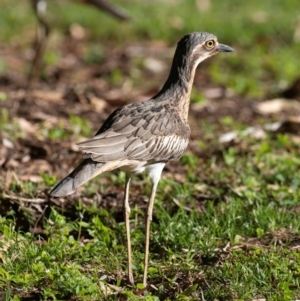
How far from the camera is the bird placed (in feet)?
15.2

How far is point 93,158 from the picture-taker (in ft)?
15.0

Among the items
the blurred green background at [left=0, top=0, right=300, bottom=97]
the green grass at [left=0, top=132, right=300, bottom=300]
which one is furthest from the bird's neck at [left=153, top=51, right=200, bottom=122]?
the blurred green background at [left=0, top=0, right=300, bottom=97]

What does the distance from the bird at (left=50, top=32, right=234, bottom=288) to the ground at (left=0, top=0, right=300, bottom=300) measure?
0.41 metres

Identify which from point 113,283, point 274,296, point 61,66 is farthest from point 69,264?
point 61,66

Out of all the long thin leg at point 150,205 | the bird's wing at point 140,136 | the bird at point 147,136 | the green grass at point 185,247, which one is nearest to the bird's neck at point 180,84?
the bird at point 147,136

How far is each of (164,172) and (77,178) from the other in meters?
2.24

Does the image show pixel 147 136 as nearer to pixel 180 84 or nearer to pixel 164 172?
pixel 180 84

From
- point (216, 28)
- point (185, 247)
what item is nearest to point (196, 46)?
point (185, 247)

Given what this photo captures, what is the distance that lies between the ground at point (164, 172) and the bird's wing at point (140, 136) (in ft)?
2.21

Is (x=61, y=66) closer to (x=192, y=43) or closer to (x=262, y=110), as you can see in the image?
(x=262, y=110)

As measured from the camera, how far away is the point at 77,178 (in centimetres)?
454

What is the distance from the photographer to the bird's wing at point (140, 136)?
4688mm

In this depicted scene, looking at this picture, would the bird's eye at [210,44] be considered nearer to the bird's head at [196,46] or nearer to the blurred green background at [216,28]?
the bird's head at [196,46]

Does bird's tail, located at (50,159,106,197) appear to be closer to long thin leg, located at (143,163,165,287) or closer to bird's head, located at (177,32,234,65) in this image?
Answer: long thin leg, located at (143,163,165,287)
